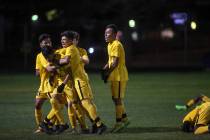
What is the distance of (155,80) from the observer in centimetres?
3747

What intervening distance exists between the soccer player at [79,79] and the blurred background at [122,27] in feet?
113

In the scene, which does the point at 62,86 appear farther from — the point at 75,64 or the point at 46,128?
the point at 46,128

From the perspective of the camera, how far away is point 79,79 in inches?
618

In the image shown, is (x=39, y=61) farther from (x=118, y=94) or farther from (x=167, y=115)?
(x=167, y=115)

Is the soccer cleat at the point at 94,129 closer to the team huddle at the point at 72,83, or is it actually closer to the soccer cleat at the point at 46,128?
→ the team huddle at the point at 72,83

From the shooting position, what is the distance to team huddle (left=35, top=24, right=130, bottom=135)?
15.6 meters

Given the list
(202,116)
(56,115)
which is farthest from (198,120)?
(56,115)

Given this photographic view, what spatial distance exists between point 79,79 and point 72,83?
259 mm

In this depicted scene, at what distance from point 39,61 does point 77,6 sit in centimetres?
4734

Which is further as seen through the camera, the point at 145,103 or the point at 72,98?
the point at 145,103

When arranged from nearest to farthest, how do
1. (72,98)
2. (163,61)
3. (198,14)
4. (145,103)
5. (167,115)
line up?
(72,98)
(167,115)
(145,103)
(163,61)
(198,14)

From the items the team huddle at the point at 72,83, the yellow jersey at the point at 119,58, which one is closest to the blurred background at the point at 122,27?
the yellow jersey at the point at 119,58

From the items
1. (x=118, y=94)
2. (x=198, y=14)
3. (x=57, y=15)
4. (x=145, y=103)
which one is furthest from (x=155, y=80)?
(x=198, y=14)

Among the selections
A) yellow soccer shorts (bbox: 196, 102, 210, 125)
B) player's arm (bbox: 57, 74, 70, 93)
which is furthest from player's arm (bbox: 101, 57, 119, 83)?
yellow soccer shorts (bbox: 196, 102, 210, 125)
